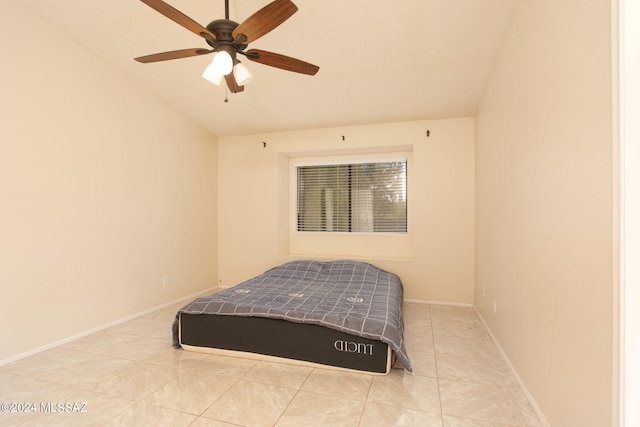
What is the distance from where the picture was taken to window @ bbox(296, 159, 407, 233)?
411cm

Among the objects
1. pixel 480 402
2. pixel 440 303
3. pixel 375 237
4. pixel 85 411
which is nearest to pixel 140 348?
pixel 85 411

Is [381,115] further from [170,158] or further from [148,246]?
[148,246]

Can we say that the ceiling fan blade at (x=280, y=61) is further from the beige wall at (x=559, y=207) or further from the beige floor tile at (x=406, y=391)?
the beige floor tile at (x=406, y=391)

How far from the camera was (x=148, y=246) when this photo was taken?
3332mm

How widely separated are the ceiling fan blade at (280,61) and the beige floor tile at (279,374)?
2.07 metres

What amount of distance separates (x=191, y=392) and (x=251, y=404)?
41 cm

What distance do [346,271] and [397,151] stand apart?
1.78 m

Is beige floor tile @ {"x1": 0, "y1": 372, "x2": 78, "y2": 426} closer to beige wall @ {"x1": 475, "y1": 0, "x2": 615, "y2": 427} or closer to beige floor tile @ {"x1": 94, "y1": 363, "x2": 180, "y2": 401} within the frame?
beige floor tile @ {"x1": 94, "y1": 363, "x2": 180, "y2": 401}

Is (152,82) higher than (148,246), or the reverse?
(152,82)

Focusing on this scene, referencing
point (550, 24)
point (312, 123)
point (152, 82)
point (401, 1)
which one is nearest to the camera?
point (550, 24)

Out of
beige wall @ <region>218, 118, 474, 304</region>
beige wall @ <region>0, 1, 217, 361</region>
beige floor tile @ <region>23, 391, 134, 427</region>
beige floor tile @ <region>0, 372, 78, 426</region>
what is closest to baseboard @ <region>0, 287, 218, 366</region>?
beige wall @ <region>0, 1, 217, 361</region>

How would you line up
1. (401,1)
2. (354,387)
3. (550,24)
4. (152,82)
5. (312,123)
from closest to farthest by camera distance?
(550,24) < (354,387) < (401,1) < (152,82) < (312,123)
